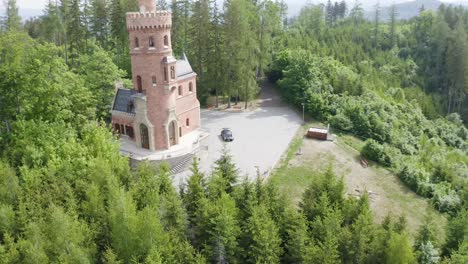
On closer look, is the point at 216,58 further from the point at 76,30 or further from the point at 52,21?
the point at 52,21

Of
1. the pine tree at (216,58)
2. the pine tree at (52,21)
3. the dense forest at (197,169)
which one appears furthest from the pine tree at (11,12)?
the pine tree at (216,58)

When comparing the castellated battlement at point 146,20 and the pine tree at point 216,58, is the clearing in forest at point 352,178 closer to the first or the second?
the pine tree at point 216,58

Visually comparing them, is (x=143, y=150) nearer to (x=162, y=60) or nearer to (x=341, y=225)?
(x=162, y=60)

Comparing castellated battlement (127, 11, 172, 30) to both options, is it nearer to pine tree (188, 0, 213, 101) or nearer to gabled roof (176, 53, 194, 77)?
gabled roof (176, 53, 194, 77)

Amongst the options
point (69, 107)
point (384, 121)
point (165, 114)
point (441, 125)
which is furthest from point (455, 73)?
point (69, 107)

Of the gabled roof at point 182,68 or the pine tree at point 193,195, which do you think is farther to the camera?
the gabled roof at point 182,68

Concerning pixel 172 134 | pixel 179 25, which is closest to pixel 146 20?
pixel 172 134

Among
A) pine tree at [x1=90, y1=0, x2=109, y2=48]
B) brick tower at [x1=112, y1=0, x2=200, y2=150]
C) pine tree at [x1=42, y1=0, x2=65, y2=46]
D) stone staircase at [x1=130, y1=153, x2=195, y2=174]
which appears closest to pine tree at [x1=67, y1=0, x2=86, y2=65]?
pine tree at [x1=90, y1=0, x2=109, y2=48]

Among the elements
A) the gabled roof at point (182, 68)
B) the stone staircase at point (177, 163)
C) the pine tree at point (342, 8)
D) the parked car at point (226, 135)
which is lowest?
the stone staircase at point (177, 163)
